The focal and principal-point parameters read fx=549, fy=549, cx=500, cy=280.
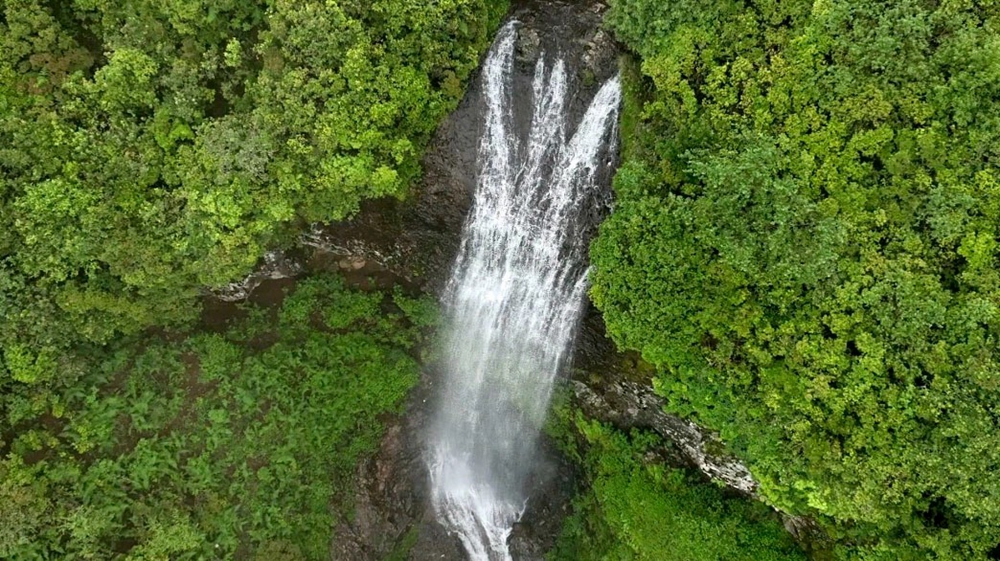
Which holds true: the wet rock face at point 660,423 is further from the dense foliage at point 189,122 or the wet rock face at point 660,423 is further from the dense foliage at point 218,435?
the dense foliage at point 189,122

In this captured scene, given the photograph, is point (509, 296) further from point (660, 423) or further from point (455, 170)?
point (660, 423)

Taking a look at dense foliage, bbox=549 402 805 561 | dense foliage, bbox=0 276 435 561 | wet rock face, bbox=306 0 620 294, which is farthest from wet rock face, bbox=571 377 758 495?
dense foliage, bbox=0 276 435 561

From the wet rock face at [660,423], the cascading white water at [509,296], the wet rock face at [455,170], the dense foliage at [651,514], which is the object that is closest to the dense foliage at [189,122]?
the wet rock face at [455,170]

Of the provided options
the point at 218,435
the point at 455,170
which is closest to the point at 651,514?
the point at 455,170

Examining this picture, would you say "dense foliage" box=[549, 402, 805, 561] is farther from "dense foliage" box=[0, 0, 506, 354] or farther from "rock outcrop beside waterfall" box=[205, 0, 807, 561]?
"dense foliage" box=[0, 0, 506, 354]

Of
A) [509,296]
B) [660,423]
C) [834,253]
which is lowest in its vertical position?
[660,423]

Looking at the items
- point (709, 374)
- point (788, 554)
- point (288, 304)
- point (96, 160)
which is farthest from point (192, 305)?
point (788, 554)
